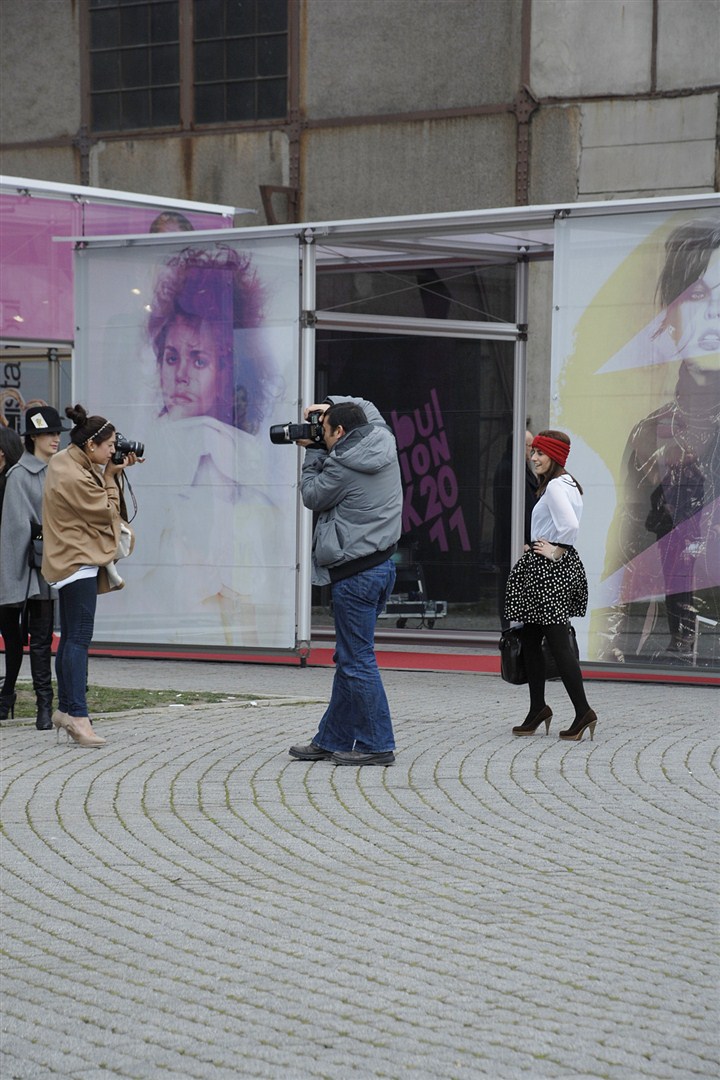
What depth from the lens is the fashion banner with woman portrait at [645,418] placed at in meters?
11.4

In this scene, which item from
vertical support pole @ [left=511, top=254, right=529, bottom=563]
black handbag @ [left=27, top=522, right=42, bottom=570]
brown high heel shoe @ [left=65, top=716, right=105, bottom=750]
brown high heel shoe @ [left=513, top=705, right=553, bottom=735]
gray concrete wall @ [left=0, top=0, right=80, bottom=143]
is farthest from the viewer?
gray concrete wall @ [left=0, top=0, right=80, bottom=143]

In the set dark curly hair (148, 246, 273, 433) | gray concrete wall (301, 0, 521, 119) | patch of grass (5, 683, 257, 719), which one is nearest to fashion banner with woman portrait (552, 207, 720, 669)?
dark curly hair (148, 246, 273, 433)

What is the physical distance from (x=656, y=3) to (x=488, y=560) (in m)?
6.74

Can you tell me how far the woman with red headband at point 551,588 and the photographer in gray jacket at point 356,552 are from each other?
1092mm

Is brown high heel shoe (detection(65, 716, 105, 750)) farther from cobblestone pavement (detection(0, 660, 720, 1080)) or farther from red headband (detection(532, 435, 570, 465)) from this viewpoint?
red headband (detection(532, 435, 570, 465))

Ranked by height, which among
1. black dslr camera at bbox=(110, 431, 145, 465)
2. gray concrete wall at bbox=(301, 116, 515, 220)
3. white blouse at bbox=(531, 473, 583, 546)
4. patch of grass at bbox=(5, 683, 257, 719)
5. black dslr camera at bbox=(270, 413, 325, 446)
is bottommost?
patch of grass at bbox=(5, 683, 257, 719)

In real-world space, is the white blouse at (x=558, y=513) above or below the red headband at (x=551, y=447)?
below

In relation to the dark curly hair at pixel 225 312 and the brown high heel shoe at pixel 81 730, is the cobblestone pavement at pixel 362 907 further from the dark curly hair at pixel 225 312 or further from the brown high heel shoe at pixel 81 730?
the dark curly hair at pixel 225 312

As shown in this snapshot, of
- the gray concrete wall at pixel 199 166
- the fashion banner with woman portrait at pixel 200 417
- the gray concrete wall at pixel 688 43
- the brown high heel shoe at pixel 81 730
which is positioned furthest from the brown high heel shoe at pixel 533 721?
the gray concrete wall at pixel 199 166

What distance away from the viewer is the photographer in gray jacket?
8086 millimetres

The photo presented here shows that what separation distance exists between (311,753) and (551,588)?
1.68 metres

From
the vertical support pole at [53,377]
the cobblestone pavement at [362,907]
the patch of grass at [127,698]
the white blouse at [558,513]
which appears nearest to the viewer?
the cobblestone pavement at [362,907]

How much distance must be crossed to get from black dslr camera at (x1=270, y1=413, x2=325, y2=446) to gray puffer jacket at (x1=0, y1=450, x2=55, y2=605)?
→ 1.96 meters

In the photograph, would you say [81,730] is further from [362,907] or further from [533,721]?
[362,907]
